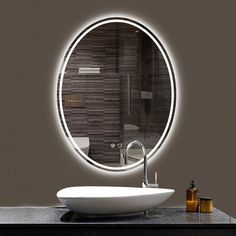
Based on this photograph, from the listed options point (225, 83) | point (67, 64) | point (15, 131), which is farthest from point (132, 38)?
point (15, 131)

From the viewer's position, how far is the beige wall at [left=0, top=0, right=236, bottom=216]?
2.63 meters

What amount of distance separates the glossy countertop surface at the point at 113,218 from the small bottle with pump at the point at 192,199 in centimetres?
4

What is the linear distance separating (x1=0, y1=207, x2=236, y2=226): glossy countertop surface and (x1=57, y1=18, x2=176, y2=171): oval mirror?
0.36m

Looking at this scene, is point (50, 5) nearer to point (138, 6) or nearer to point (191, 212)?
point (138, 6)

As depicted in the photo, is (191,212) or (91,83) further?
(91,83)

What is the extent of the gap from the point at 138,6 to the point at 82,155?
83 centimetres

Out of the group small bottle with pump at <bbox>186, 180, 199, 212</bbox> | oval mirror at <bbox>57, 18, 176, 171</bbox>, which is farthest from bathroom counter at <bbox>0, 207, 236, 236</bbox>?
oval mirror at <bbox>57, 18, 176, 171</bbox>

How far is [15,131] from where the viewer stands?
8.64 ft

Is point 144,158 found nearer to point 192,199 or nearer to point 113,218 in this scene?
point 192,199

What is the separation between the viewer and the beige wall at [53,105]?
263 cm

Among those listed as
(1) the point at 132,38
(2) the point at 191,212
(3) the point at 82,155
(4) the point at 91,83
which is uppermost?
(1) the point at 132,38
